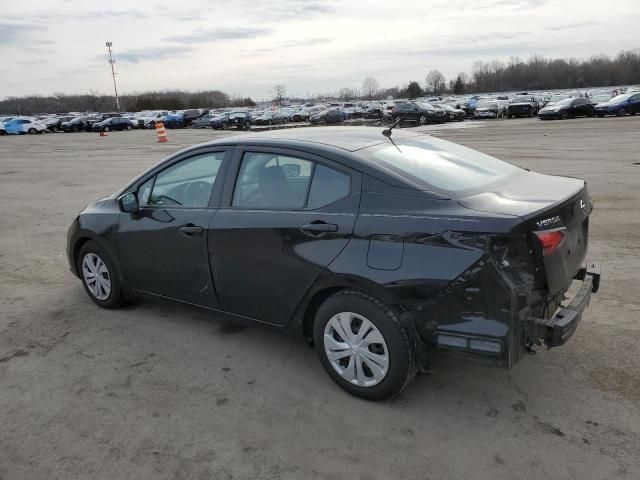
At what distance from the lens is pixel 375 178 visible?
334 cm

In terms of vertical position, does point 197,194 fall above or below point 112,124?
below

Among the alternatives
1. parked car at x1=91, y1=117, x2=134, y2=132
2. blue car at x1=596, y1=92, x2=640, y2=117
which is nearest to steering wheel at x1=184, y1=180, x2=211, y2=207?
blue car at x1=596, y1=92, x2=640, y2=117

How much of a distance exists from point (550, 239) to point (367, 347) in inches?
48.1

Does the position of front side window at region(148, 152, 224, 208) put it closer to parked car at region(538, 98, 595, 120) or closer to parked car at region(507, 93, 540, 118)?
parked car at region(538, 98, 595, 120)

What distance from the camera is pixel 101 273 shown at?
502 cm

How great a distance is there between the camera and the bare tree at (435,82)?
146 meters

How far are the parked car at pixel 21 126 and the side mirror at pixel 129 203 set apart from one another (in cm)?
5199

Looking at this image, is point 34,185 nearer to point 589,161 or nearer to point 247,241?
point 247,241

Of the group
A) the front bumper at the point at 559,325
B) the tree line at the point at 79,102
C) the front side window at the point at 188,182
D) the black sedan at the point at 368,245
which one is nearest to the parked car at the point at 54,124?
the front side window at the point at 188,182

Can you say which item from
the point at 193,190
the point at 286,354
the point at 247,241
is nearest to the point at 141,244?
the point at 193,190

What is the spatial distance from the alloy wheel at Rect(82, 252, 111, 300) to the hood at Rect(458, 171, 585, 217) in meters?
3.38

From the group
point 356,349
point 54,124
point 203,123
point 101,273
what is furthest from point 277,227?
point 54,124

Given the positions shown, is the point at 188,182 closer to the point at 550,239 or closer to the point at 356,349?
the point at 356,349

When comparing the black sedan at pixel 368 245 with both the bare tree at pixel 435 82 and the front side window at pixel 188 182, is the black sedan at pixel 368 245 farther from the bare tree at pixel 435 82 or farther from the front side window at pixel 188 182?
the bare tree at pixel 435 82
